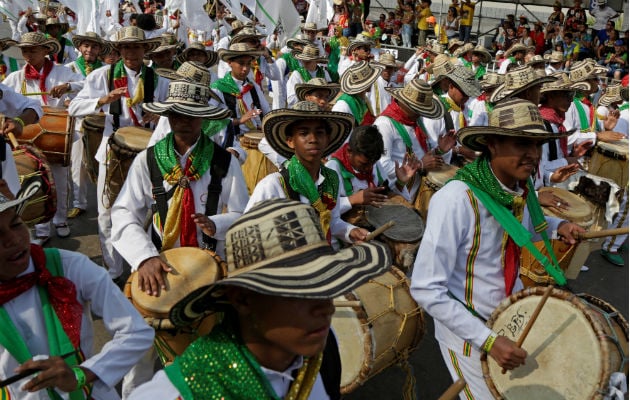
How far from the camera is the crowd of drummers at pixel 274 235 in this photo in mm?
1743

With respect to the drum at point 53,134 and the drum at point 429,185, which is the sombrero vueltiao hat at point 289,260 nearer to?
the drum at point 429,185

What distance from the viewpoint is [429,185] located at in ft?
18.2

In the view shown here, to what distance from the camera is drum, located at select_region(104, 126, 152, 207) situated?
17.0 feet

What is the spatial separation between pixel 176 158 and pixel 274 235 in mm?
2235

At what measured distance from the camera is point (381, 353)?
343cm

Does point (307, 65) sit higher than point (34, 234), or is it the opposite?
point (307, 65)

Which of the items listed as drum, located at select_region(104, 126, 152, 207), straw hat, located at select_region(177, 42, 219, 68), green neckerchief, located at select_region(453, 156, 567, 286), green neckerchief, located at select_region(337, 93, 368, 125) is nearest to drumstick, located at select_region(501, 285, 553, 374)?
green neckerchief, located at select_region(453, 156, 567, 286)

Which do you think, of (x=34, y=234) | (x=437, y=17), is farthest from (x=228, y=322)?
(x=437, y=17)

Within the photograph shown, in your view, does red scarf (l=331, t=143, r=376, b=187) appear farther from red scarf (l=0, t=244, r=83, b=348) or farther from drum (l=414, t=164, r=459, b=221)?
red scarf (l=0, t=244, r=83, b=348)

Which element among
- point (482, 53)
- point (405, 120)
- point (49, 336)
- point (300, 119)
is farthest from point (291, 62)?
point (49, 336)

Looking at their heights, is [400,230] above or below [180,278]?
below

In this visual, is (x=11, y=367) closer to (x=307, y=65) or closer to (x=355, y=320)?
(x=355, y=320)

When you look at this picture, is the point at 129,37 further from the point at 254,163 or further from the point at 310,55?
the point at 310,55

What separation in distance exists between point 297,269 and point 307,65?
9.32 meters
